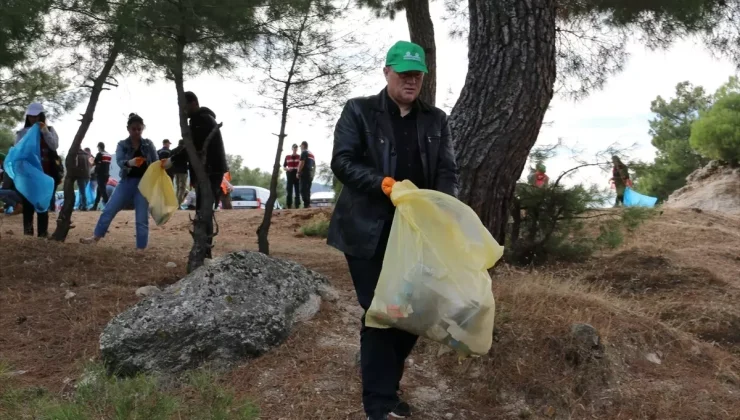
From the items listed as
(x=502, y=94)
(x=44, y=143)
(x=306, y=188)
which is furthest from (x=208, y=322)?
(x=306, y=188)

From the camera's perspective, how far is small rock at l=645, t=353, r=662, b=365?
4.09m

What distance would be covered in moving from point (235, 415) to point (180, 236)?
6.87 metres

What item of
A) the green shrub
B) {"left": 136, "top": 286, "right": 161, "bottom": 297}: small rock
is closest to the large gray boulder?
{"left": 136, "top": 286, "right": 161, "bottom": 297}: small rock

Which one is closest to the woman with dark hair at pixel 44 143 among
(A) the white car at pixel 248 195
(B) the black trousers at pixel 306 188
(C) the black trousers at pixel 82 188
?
(C) the black trousers at pixel 82 188

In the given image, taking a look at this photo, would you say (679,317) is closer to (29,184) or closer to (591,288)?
(591,288)

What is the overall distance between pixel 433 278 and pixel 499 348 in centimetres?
117

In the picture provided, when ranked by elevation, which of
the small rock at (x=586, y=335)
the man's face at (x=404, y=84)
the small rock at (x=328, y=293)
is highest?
the man's face at (x=404, y=84)

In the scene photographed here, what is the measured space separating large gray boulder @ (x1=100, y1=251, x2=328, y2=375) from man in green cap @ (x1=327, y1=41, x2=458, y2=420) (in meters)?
1.01

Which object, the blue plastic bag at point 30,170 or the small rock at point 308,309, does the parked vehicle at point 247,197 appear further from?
the small rock at point 308,309

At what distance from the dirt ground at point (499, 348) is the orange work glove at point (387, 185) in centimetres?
113

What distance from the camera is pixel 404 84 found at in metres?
3.12

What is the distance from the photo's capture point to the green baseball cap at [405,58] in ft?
9.91

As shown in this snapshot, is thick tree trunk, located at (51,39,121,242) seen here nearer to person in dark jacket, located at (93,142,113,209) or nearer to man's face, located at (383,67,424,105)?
man's face, located at (383,67,424,105)

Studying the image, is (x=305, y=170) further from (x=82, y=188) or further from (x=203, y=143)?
(x=203, y=143)
